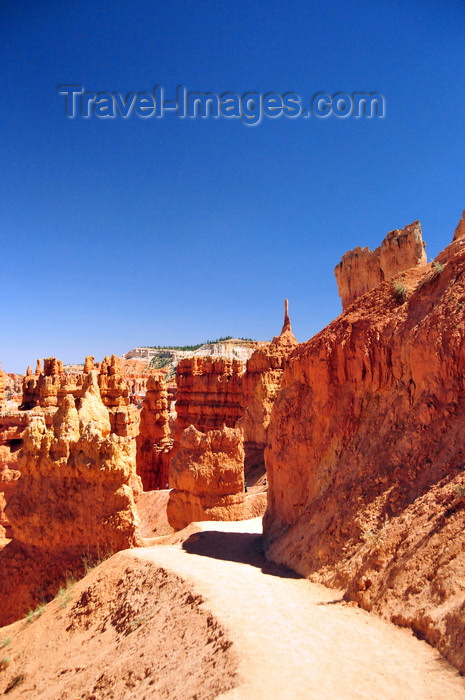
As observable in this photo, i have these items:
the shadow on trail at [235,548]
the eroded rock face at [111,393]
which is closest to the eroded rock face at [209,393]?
the eroded rock face at [111,393]

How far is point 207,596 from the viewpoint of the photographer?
20.1ft

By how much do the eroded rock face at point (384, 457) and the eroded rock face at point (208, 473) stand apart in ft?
9.94

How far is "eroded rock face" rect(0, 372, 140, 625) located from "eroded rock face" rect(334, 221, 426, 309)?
52.2ft

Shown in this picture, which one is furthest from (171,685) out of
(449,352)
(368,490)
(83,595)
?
(449,352)

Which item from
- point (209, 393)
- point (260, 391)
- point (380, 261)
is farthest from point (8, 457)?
point (380, 261)

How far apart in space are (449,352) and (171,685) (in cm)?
581

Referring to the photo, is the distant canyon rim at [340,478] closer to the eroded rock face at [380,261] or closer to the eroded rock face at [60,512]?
the eroded rock face at [60,512]

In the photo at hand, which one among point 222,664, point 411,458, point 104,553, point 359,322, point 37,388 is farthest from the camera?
point 37,388

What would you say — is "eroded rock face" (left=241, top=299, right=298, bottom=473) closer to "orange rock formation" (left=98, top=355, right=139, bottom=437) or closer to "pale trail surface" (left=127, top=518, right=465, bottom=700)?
"orange rock formation" (left=98, top=355, right=139, bottom=437)

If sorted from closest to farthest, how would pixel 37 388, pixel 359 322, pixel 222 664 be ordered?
pixel 222 664 → pixel 359 322 → pixel 37 388

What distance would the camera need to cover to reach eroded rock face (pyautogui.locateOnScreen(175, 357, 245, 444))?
27.1 metres

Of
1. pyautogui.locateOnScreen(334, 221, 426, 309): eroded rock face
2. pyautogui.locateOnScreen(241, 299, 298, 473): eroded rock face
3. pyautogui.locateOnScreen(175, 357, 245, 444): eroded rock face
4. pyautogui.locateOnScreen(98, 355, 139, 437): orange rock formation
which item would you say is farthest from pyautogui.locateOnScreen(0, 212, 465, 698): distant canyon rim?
pyautogui.locateOnScreen(175, 357, 245, 444): eroded rock face

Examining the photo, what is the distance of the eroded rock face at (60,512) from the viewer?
8.89 meters

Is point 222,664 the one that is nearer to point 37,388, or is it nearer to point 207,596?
point 207,596
